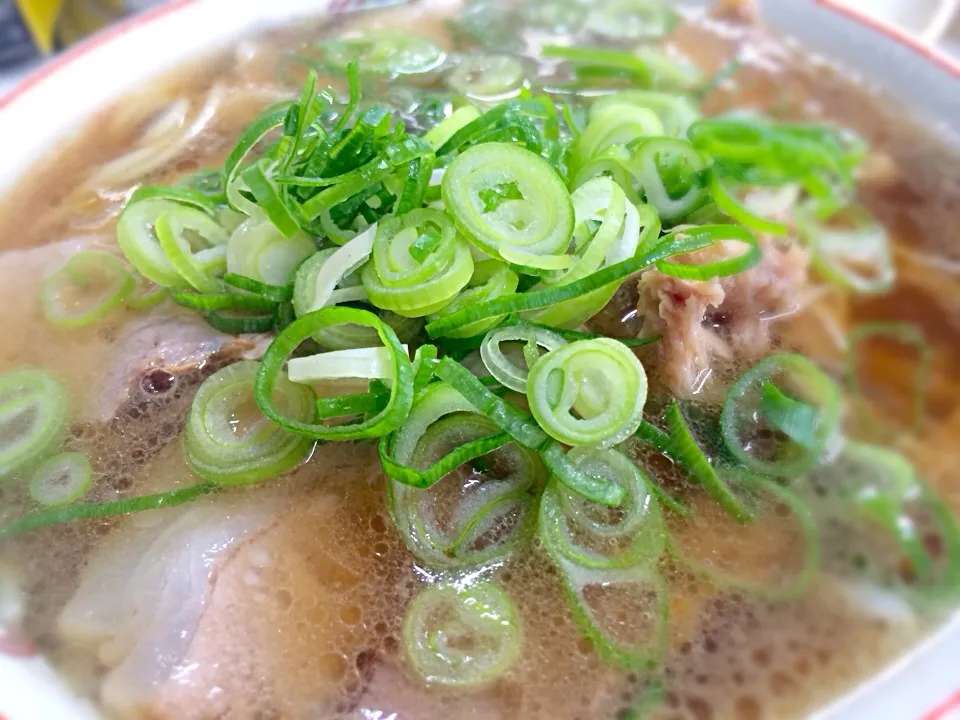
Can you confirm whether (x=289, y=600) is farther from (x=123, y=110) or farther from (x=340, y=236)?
(x=123, y=110)

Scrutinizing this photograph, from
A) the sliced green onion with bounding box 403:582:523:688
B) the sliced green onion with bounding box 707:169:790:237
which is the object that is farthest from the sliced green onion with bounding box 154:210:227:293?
the sliced green onion with bounding box 707:169:790:237

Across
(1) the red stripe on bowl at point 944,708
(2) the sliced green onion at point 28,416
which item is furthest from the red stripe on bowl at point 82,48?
(1) the red stripe on bowl at point 944,708

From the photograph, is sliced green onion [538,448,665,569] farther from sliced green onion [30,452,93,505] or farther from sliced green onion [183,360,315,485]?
sliced green onion [30,452,93,505]

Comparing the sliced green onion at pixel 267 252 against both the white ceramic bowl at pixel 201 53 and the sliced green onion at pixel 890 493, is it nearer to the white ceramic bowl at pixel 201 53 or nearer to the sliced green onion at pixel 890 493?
the white ceramic bowl at pixel 201 53

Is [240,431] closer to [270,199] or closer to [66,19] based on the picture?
[270,199]

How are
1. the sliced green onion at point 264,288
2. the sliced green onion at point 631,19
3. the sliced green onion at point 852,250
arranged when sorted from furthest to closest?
the sliced green onion at point 631,19, the sliced green onion at point 852,250, the sliced green onion at point 264,288

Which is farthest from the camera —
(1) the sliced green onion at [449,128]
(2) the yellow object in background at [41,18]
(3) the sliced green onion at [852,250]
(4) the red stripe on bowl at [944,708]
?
(2) the yellow object in background at [41,18]
